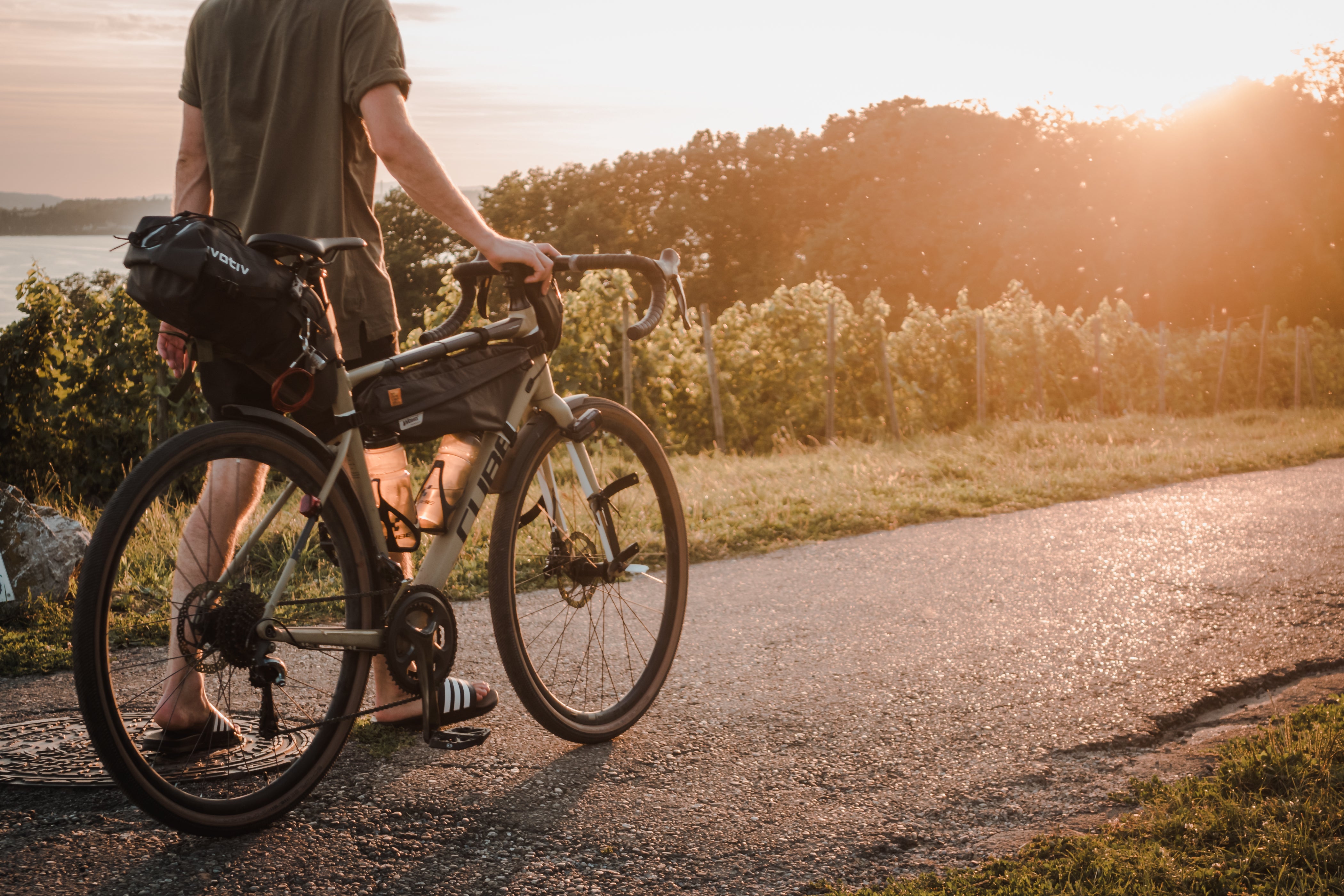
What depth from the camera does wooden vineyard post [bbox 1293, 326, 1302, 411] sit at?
28.2 meters

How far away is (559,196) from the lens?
1950 inches

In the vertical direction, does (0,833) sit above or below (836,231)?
below

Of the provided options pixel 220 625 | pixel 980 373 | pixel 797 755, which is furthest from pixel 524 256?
pixel 980 373

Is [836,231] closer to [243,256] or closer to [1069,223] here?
[1069,223]

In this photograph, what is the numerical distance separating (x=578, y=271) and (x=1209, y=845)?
2.23m

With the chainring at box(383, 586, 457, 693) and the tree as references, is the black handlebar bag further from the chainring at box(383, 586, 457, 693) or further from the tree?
the tree

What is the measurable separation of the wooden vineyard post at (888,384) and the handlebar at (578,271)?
573 inches

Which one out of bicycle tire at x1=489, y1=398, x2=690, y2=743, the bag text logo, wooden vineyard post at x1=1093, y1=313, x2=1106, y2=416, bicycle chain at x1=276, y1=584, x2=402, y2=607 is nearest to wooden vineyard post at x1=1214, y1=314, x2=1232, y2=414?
wooden vineyard post at x1=1093, y1=313, x2=1106, y2=416

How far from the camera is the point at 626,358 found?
49.5ft

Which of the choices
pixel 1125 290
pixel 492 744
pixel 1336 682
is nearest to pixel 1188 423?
pixel 1336 682

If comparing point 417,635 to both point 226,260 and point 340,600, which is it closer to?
point 340,600

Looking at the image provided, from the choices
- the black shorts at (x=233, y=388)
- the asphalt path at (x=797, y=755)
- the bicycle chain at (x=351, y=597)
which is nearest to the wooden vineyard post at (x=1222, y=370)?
the asphalt path at (x=797, y=755)

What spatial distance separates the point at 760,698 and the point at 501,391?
1.41 m

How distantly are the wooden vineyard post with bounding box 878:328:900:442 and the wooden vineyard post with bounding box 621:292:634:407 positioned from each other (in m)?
4.58
